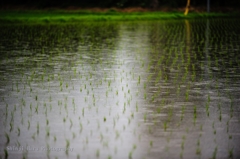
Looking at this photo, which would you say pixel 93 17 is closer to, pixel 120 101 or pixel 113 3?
pixel 113 3

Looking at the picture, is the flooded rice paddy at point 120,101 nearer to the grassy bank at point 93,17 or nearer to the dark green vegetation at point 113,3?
the grassy bank at point 93,17

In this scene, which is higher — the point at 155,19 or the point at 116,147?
the point at 116,147

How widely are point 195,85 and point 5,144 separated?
5.76 m

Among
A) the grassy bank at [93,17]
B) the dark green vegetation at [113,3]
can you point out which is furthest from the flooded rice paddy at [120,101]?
the dark green vegetation at [113,3]

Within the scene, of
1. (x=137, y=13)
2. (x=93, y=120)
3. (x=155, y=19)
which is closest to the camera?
(x=93, y=120)

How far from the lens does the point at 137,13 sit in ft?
141

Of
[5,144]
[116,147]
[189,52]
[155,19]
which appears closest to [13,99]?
[5,144]

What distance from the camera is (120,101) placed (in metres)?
10.5

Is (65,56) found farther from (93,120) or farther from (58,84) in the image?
(93,120)

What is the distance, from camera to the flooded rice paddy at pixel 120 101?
24.3ft

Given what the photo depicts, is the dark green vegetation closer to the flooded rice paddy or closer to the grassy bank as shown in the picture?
the grassy bank

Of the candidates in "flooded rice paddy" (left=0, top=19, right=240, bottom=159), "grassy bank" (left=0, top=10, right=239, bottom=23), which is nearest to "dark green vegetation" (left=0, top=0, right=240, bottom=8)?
"grassy bank" (left=0, top=10, right=239, bottom=23)

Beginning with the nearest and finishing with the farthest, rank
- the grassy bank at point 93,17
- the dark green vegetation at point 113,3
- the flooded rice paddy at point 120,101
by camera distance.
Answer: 1. the flooded rice paddy at point 120,101
2. the grassy bank at point 93,17
3. the dark green vegetation at point 113,3

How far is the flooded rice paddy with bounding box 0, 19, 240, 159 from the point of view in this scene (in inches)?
292
